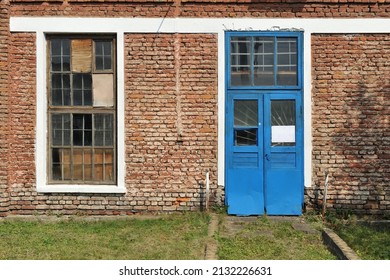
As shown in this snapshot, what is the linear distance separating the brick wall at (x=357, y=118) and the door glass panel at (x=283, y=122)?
0.59m

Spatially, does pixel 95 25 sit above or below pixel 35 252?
above

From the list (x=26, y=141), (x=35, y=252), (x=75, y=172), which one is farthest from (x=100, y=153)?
(x=35, y=252)

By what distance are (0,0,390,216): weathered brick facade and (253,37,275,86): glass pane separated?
1.76 ft

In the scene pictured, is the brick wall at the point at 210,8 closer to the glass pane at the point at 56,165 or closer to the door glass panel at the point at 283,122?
the door glass panel at the point at 283,122

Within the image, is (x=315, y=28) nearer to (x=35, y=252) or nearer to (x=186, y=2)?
(x=186, y=2)

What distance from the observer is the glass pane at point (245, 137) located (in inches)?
359

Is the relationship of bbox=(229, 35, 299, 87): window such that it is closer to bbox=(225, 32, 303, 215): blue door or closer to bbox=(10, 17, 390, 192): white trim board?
bbox=(225, 32, 303, 215): blue door

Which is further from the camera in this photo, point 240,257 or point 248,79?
point 248,79

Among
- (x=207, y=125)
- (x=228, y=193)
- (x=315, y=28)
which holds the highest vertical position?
(x=315, y=28)

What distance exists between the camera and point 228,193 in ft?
29.8

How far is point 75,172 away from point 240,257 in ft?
13.7

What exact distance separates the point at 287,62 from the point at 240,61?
89 centimetres

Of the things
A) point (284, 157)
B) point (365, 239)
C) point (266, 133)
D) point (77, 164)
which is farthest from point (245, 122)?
Answer: point (77, 164)

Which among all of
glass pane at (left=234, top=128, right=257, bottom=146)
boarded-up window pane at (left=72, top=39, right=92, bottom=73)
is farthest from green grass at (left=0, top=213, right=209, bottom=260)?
boarded-up window pane at (left=72, top=39, right=92, bottom=73)
